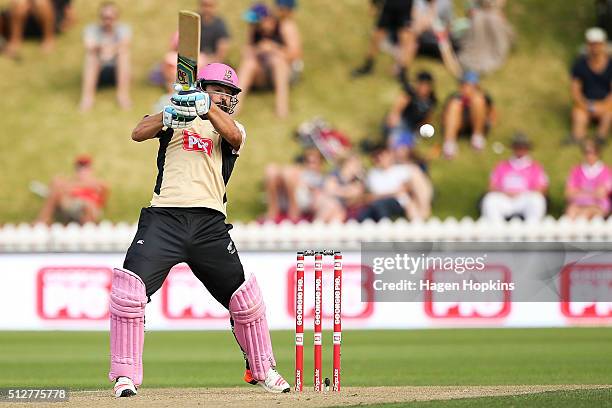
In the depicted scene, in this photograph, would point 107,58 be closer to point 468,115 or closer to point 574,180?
point 468,115

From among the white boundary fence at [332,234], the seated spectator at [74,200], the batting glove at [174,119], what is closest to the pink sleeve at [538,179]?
the white boundary fence at [332,234]

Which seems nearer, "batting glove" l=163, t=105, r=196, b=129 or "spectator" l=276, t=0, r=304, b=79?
"batting glove" l=163, t=105, r=196, b=129

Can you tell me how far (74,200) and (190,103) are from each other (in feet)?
33.0

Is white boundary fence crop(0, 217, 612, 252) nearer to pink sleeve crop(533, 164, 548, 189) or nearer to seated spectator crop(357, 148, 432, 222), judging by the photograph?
seated spectator crop(357, 148, 432, 222)

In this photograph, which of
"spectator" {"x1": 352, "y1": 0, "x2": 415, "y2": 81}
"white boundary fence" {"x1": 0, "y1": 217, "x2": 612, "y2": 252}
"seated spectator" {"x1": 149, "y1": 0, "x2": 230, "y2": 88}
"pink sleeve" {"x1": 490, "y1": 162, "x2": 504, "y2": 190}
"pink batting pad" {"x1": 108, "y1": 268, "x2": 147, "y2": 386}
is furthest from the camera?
"spectator" {"x1": 352, "y1": 0, "x2": 415, "y2": 81}

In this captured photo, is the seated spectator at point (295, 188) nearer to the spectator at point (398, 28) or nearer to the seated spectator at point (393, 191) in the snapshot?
the seated spectator at point (393, 191)

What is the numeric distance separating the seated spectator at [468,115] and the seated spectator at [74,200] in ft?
16.1

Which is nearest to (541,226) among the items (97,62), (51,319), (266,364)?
(51,319)

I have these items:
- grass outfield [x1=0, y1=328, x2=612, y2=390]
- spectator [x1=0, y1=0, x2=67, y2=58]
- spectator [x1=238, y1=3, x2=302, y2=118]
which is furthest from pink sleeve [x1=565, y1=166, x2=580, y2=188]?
spectator [x1=0, y1=0, x2=67, y2=58]

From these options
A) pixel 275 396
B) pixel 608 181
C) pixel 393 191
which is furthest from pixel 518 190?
pixel 275 396

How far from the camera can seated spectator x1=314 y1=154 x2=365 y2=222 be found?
53.5ft

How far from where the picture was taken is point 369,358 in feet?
38.8

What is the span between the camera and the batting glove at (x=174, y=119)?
7.02m

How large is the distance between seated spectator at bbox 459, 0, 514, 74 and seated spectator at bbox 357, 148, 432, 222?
3.29m
